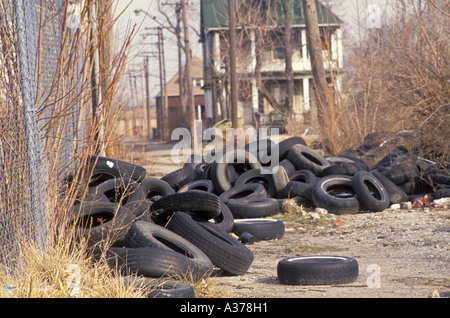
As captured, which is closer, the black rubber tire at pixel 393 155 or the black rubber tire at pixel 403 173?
the black rubber tire at pixel 403 173

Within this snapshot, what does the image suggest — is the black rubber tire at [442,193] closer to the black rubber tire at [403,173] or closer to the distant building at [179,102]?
the black rubber tire at [403,173]

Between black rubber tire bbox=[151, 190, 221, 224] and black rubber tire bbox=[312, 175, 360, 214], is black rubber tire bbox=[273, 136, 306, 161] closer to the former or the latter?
black rubber tire bbox=[312, 175, 360, 214]

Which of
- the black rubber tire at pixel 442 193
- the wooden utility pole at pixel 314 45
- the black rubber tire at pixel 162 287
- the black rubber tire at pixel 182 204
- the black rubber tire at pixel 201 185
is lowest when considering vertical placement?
the black rubber tire at pixel 442 193

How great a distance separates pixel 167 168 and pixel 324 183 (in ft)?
34.6

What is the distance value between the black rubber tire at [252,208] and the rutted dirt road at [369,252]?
1.23 feet

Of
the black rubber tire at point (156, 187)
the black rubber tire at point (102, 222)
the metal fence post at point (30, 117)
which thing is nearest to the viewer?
the metal fence post at point (30, 117)

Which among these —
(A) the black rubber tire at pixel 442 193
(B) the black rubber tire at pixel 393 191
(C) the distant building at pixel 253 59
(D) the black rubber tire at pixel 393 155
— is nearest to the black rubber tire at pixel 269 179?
(B) the black rubber tire at pixel 393 191

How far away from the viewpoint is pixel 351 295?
506 cm

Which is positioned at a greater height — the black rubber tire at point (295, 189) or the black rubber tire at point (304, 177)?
the black rubber tire at point (304, 177)

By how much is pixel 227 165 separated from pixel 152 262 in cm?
700

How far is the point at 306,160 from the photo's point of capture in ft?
40.0

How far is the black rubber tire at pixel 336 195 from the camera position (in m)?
10.4
